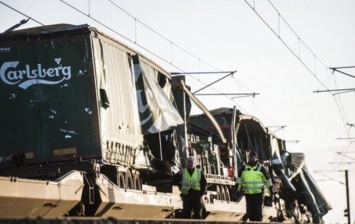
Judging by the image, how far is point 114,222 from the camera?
273 inches

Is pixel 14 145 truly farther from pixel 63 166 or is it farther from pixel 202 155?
pixel 202 155

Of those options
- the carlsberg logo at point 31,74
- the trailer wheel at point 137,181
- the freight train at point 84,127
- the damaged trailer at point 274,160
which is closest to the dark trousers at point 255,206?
the freight train at point 84,127

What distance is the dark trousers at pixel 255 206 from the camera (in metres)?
17.3

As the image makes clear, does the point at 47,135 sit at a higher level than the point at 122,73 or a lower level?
lower

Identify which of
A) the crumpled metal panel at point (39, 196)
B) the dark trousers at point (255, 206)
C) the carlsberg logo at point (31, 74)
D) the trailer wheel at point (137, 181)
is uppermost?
the carlsberg logo at point (31, 74)

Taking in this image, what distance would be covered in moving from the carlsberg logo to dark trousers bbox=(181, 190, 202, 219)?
10.9 feet

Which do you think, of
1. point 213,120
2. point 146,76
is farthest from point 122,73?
point 213,120

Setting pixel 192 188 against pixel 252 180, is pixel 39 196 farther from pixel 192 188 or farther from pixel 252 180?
pixel 252 180

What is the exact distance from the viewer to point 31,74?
51.6 feet

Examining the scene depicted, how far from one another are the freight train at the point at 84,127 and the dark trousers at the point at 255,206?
1688 mm

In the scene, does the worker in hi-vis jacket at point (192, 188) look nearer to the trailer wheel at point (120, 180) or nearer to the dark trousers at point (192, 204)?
the dark trousers at point (192, 204)

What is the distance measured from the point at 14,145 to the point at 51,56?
1.81 m

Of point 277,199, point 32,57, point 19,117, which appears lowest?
point 277,199

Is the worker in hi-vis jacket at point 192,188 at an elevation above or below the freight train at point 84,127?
below
